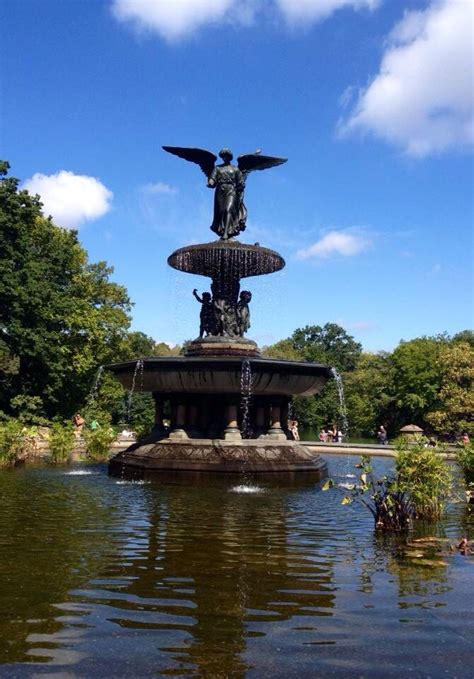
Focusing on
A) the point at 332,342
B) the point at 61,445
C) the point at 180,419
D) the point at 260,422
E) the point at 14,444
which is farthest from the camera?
the point at 332,342

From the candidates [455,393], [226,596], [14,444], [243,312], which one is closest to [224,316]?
[243,312]

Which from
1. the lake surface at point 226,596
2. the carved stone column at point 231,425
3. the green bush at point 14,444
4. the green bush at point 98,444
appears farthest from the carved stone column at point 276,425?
the green bush at point 14,444

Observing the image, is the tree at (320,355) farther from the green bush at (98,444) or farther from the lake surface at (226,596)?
the lake surface at (226,596)

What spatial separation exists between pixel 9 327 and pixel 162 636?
26097mm

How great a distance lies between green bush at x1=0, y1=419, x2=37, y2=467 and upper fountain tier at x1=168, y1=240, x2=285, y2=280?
6522mm

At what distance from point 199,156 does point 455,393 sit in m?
33.3

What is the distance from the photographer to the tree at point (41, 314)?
28281 mm

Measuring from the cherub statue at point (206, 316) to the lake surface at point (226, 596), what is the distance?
897 cm

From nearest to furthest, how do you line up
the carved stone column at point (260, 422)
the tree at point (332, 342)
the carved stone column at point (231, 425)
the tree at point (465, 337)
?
the carved stone column at point (231, 425)
the carved stone column at point (260, 422)
the tree at point (465, 337)
the tree at point (332, 342)

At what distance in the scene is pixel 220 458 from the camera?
12930mm

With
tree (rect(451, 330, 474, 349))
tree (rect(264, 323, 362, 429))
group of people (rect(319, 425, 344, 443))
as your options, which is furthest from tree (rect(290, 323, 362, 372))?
group of people (rect(319, 425, 344, 443))

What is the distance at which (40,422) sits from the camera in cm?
2875

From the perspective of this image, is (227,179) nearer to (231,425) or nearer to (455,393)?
(231,425)

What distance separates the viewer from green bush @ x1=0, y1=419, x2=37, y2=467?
1590cm
